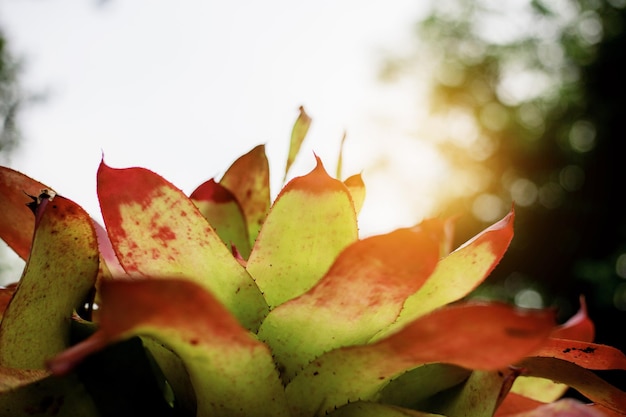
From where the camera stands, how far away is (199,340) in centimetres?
15

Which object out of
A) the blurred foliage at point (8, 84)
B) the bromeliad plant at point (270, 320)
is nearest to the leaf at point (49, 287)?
the bromeliad plant at point (270, 320)

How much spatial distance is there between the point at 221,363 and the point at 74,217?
0.25 ft

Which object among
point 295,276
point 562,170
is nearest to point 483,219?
point 562,170

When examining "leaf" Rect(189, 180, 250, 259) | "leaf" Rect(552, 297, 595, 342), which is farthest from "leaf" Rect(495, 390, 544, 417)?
"leaf" Rect(189, 180, 250, 259)

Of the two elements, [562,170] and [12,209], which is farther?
[562,170]

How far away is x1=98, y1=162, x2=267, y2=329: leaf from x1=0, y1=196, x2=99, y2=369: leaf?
17 mm

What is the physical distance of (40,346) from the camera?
205 mm

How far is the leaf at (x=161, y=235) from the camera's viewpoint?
0.66 feet

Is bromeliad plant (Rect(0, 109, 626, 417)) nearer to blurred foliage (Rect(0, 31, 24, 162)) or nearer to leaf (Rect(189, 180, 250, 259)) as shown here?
leaf (Rect(189, 180, 250, 259))

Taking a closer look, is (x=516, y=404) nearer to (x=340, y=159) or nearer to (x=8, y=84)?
(x=340, y=159)

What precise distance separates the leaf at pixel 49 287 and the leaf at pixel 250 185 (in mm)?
117

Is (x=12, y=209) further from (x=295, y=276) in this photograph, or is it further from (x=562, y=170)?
(x=562, y=170)

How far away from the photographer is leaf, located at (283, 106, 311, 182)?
302 mm

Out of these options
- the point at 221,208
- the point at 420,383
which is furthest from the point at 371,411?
the point at 221,208
